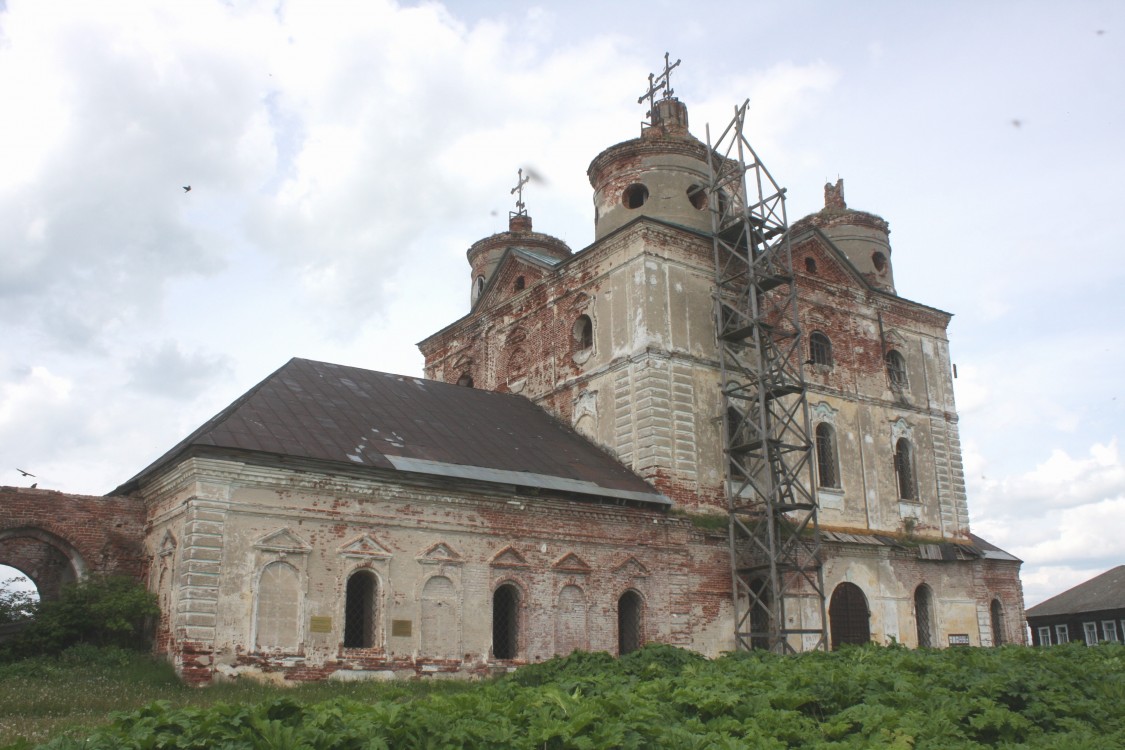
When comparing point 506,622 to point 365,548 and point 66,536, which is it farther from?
point 66,536

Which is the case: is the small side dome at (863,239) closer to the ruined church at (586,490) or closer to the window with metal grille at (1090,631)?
the ruined church at (586,490)

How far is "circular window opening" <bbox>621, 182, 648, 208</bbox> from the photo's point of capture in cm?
2458

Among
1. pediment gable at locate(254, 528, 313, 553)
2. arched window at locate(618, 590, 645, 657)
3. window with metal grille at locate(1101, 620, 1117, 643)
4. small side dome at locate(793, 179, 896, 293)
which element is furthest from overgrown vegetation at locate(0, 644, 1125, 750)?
window with metal grille at locate(1101, 620, 1117, 643)

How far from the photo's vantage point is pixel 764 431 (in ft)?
67.6

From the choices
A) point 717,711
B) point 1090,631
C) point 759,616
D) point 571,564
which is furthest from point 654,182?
point 1090,631

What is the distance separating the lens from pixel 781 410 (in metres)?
22.9

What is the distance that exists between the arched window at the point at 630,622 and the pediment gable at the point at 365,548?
5.12 metres

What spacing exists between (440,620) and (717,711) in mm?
8552

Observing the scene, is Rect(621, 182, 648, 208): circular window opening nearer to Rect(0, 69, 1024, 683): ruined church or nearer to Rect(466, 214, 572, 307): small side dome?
Rect(0, 69, 1024, 683): ruined church

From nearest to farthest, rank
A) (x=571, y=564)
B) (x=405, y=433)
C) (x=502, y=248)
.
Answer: (x=571, y=564)
(x=405, y=433)
(x=502, y=248)

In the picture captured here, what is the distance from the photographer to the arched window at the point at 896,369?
26016 mm

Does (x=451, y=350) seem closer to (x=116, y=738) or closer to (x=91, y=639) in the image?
(x=91, y=639)

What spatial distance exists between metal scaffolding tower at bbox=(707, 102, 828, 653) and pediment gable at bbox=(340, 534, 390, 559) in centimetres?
758

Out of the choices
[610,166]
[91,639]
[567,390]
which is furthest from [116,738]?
[610,166]
